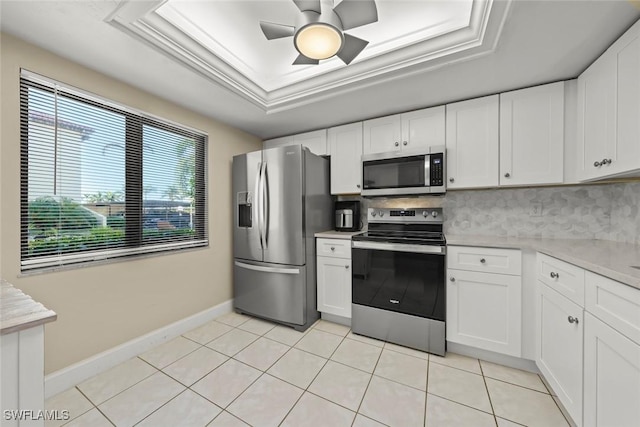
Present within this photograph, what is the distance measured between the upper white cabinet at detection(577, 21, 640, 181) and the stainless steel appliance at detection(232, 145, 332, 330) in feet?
7.06

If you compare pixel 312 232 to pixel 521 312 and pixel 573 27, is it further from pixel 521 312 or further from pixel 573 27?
pixel 573 27

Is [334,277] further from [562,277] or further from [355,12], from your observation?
[355,12]

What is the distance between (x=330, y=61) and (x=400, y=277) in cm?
191

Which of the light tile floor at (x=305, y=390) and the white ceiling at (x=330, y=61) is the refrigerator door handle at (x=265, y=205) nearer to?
the white ceiling at (x=330, y=61)

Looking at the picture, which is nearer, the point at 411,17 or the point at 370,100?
the point at 411,17

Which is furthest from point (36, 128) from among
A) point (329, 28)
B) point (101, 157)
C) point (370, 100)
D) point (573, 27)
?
point (573, 27)

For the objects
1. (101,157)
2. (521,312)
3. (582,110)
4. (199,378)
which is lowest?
(199,378)

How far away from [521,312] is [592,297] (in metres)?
0.72

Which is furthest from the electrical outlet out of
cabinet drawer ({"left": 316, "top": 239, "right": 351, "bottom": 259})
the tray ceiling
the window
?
the window

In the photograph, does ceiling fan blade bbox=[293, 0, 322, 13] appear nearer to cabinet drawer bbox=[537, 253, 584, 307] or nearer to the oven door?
the oven door

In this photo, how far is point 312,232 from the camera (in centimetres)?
259

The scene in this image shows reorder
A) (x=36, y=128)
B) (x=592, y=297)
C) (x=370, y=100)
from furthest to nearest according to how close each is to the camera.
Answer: (x=370, y=100) → (x=36, y=128) → (x=592, y=297)

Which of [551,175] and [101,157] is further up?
[101,157]

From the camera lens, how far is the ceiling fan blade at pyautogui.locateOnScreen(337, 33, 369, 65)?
140cm
